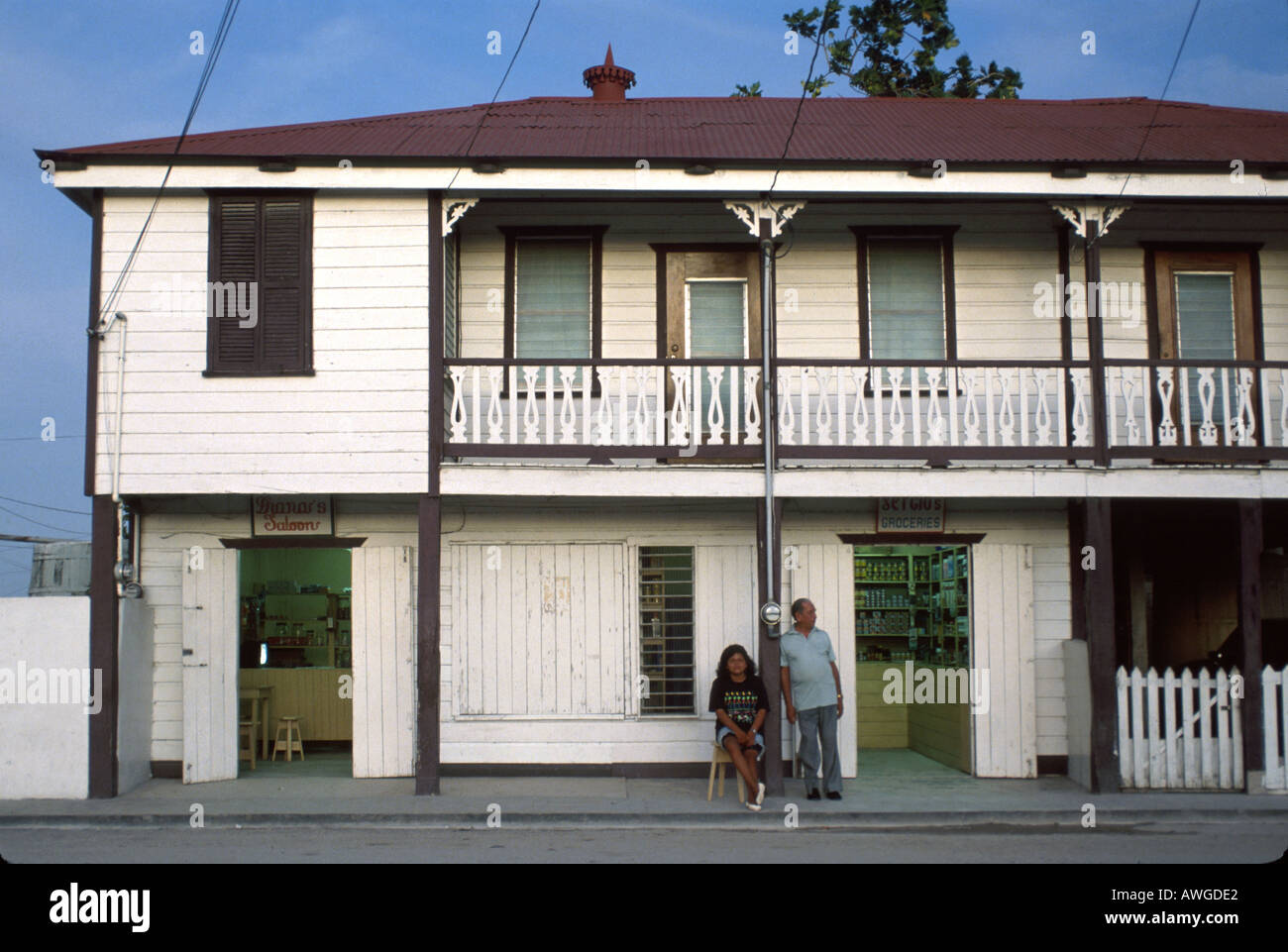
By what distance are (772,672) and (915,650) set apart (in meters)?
4.36

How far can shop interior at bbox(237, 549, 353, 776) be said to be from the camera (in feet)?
47.3

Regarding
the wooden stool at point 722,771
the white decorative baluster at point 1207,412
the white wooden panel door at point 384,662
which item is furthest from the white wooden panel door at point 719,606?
the white decorative baluster at point 1207,412

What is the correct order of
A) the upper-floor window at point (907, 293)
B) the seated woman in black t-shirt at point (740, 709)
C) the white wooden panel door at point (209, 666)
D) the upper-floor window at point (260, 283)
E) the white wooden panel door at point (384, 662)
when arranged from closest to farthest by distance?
1. the seated woman in black t-shirt at point (740, 709)
2. the upper-floor window at point (260, 283)
3. the white wooden panel door at point (209, 666)
4. the white wooden panel door at point (384, 662)
5. the upper-floor window at point (907, 293)

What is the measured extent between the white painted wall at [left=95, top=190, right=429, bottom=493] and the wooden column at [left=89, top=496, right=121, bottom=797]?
1.48ft

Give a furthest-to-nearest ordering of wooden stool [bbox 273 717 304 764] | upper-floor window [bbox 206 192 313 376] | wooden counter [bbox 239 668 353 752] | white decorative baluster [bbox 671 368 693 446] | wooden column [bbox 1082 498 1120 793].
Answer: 1. wooden counter [bbox 239 668 353 752]
2. wooden stool [bbox 273 717 304 764]
3. upper-floor window [bbox 206 192 313 376]
4. white decorative baluster [bbox 671 368 693 446]
5. wooden column [bbox 1082 498 1120 793]

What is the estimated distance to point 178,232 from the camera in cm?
→ 1223

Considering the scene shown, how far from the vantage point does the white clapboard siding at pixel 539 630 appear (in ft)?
43.4

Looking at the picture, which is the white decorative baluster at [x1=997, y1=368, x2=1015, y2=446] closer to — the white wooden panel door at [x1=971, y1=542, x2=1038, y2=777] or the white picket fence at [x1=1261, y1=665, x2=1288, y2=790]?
the white wooden panel door at [x1=971, y1=542, x2=1038, y2=777]

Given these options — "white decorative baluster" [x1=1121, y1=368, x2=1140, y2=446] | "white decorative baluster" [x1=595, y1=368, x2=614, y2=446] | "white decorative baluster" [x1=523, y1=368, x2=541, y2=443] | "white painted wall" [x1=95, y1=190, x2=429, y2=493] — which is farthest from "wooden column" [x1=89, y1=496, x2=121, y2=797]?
"white decorative baluster" [x1=1121, y1=368, x2=1140, y2=446]

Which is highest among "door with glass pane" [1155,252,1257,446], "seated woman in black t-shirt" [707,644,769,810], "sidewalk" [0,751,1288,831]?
"door with glass pane" [1155,252,1257,446]

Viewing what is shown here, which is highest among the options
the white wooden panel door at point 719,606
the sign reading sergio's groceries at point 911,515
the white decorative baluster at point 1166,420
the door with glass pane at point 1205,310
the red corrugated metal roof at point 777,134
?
the red corrugated metal roof at point 777,134

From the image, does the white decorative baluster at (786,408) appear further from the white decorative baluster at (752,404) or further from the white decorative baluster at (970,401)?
the white decorative baluster at (970,401)

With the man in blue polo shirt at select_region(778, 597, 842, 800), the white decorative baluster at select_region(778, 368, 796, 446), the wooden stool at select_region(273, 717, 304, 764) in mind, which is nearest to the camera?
the man in blue polo shirt at select_region(778, 597, 842, 800)

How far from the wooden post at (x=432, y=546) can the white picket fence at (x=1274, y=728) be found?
25.8 feet
